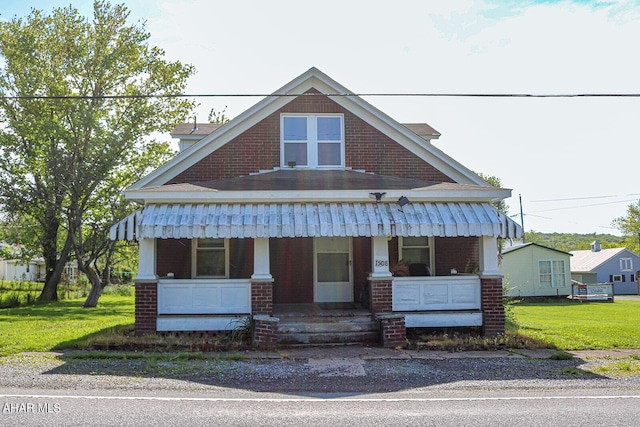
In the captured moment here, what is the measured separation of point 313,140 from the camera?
15523 mm

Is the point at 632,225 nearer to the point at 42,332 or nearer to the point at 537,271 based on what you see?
the point at 537,271

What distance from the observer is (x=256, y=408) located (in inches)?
270

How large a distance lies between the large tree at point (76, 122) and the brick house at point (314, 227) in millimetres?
13149

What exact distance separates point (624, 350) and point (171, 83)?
25.2m

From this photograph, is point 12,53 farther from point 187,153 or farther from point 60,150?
point 187,153

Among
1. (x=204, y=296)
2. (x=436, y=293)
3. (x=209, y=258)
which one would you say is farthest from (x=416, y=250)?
(x=204, y=296)

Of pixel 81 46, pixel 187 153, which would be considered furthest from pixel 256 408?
pixel 81 46

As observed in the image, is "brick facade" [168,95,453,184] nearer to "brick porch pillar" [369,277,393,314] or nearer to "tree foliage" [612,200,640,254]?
"brick porch pillar" [369,277,393,314]

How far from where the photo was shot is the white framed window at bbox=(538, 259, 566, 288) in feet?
119

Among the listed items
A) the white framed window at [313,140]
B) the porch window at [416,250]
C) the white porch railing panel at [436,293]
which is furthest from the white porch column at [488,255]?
the white framed window at [313,140]

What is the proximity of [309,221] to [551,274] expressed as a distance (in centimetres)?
2878

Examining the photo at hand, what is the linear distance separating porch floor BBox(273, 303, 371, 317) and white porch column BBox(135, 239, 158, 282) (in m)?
2.81

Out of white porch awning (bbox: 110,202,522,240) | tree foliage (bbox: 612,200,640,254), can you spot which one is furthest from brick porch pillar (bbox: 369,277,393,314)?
tree foliage (bbox: 612,200,640,254)

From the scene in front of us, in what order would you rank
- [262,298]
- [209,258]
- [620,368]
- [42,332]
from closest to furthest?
[620,368], [262,298], [42,332], [209,258]
